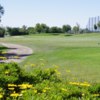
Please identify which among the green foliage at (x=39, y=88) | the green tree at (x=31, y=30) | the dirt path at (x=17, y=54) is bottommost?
the green tree at (x=31, y=30)

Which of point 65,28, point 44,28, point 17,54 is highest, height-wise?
point 17,54

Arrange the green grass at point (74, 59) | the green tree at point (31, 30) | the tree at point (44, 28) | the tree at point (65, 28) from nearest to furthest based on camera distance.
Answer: the green grass at point (74, 59) → the tree at point (44, 28) → the tree at point (65, 28) → the green tree at point (31, 30)

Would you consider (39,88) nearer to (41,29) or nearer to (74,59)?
(74,59)

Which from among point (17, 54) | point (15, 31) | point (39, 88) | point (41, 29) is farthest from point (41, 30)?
point (39, 88)

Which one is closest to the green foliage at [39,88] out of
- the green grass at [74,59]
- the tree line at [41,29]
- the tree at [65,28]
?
the green grass at [74,59]

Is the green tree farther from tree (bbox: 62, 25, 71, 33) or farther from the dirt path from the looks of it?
the dirt path

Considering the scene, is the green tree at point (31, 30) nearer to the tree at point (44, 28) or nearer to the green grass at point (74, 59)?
the tree at point (44, 28)

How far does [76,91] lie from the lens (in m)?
4.79

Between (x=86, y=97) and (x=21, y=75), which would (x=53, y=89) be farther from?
(x=21, y=75)

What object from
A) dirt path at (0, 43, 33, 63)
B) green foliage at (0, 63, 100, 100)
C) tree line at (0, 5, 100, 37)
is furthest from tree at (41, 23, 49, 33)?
green foliage at (0, 63, 100, 100)

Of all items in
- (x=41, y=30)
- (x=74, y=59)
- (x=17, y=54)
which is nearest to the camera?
(x=74, y=59)

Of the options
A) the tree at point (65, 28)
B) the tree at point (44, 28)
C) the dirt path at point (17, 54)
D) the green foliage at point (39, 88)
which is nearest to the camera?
the green foliage at point (39, 88)

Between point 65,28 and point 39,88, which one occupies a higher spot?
point 39,88

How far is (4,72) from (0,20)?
54.3m
